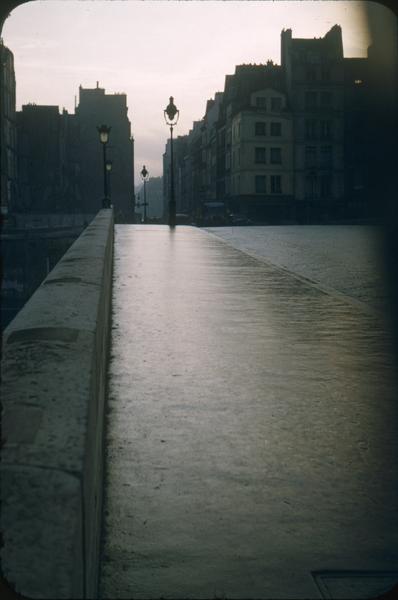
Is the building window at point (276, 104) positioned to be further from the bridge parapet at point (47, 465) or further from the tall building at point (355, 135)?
the bridge parapet at point (47, 465)

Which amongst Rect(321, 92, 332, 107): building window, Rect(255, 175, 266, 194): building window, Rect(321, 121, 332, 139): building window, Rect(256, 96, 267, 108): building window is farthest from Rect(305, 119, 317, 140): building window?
Rect(255, 175, 266, 194): building window

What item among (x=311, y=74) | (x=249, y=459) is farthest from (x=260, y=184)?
(x=249, y=459)

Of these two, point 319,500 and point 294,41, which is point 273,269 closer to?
point 319,500

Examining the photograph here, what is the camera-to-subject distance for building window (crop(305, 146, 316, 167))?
6800cm

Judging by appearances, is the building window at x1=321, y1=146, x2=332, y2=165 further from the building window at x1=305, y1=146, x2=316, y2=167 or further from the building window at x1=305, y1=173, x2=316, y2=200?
the building window at x1=305, y1=173, x2=316, y2=200

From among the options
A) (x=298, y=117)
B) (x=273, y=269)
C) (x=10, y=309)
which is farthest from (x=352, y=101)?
(x=273, y=269)

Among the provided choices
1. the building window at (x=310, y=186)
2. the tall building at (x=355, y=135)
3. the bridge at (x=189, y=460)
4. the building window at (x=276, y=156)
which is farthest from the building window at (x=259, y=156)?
the bridge at (x=189, y=460)

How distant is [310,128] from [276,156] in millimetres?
4670

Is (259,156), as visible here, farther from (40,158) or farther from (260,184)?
(40,158)

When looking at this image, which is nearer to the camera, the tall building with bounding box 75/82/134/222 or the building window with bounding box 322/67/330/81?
the building window with bounding box 322/67/330/81

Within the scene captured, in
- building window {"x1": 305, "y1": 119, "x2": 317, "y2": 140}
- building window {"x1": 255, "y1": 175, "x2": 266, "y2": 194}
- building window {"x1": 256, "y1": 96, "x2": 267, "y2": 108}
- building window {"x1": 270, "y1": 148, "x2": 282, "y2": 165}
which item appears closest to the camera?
building window {"x1": 255, "y1": 175, "x2": 266, "y2": 194}

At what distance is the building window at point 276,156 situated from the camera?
6662 cm

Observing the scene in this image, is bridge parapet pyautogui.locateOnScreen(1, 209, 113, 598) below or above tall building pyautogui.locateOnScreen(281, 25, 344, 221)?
below

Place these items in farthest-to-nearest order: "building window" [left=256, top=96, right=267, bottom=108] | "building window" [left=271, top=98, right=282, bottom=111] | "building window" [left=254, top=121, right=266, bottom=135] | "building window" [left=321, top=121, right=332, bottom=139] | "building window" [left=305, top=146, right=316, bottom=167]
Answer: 1. "building window" [left=321, top=121, right=332, bottom=139]
2. "building window" [left=305, top=146, right=316, bottom=167]
3. "building window" [left=271, top=98, right=282, bottom=111]
4. "building window" [left=256, top=96, right=267, bottom=108]
5. "building window" [left=254, top=121, right=266, bottom=135]
